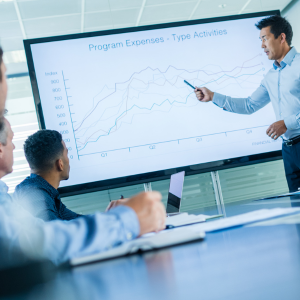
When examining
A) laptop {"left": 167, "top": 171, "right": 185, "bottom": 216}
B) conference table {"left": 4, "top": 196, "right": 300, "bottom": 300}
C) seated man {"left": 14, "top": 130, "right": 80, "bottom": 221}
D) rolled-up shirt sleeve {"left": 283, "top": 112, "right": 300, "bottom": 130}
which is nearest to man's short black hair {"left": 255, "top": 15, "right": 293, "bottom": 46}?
rolled-up shirt sleeve {"left": 283, "top": 112, "right": 300, "bottom": 130}

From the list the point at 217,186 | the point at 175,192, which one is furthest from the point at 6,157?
the point at 217,186

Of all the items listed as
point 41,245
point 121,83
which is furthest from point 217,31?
point 41,245

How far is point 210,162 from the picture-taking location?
97.4 inches

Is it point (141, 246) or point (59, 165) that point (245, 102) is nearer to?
point (59, 165)

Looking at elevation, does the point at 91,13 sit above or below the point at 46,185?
above

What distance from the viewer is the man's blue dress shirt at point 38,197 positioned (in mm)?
1402

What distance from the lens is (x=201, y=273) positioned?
418mm

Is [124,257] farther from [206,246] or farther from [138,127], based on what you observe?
[138,127]

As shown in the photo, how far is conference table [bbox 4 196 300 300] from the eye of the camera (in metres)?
0.33

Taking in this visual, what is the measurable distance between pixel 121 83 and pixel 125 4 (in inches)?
65.2

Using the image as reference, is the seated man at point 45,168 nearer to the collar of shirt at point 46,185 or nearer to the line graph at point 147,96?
the collar of shirt at point 46,185

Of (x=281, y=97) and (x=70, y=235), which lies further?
(x=281, y=97)

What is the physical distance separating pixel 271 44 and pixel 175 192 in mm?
1466

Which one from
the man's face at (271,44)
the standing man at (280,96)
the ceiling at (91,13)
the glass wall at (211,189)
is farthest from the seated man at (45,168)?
the ceiling at (91,13)
